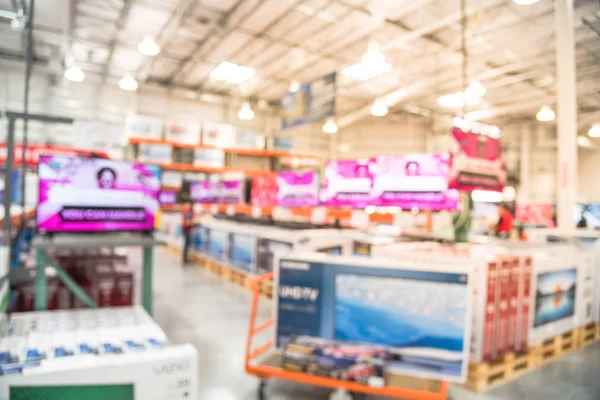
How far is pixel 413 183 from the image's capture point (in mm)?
6277

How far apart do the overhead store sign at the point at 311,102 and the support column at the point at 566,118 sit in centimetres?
417

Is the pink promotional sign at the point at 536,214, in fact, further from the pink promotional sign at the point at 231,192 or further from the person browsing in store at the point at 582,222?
the pink promotional sign at the point at 231,192

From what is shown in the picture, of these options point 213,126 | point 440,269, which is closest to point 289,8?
point 213,126

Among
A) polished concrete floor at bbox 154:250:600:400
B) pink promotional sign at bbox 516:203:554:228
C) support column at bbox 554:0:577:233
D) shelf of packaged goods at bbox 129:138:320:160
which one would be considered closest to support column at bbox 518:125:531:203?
pink promotional sign at bbox 516:203:554:228

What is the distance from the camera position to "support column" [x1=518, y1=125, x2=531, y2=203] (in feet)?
66.3

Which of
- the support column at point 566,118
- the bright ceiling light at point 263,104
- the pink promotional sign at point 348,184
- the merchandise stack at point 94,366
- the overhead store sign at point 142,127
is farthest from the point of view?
the bright ceiling light at point 263,104

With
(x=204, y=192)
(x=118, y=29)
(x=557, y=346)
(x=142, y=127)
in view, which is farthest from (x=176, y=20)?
(x=557, y=346)

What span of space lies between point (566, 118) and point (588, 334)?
3.11 m

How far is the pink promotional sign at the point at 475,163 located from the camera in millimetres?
Answer: 4625

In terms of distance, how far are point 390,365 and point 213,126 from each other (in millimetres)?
14313

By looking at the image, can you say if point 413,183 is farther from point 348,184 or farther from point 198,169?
point 198,169

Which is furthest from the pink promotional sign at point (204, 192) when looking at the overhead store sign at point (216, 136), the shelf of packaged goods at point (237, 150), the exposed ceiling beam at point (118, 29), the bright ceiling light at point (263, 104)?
the bright ceiling light at point (263, 104)

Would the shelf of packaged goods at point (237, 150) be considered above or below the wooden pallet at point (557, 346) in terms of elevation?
above

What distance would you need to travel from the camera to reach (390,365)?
3090mm
